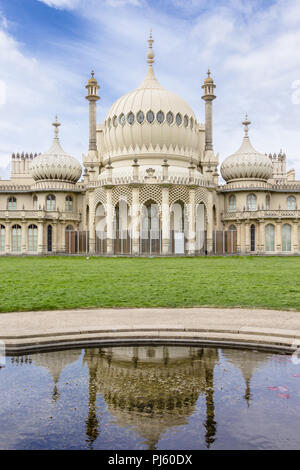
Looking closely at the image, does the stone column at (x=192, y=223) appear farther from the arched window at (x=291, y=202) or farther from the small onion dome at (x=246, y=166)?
the arched window at (x=291, y=202)

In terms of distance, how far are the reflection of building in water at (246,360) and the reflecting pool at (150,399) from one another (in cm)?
1

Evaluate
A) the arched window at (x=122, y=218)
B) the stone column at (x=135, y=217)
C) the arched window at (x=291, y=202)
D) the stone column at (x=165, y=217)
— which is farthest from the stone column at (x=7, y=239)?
the arched window at (x=291, y=202)

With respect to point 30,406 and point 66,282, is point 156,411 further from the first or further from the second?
point 66,282

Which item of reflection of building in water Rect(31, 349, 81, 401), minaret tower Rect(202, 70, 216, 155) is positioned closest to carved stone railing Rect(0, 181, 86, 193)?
minaret tower Rect(202, 70, 216, 155)

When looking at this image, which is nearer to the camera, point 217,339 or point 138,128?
point 217,339

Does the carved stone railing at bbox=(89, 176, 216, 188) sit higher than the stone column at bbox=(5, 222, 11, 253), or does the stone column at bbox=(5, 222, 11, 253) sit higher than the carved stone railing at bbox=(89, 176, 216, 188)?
the carved stone railing at bbox=(89, 176, 216, 188)

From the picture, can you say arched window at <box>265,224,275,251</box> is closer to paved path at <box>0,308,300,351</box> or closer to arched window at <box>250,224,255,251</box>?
arched window at <box>250,224,255,251</box>

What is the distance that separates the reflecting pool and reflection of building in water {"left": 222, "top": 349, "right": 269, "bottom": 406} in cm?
1

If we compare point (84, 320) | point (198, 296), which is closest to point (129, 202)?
point (198, 296)

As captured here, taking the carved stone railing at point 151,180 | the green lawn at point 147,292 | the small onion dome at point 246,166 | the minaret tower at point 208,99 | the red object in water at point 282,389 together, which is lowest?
the red object in water at point 282,389

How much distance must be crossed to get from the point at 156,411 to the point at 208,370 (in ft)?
5.16

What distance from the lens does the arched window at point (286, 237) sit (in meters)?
48.3

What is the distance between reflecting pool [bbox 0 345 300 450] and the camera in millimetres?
4055
